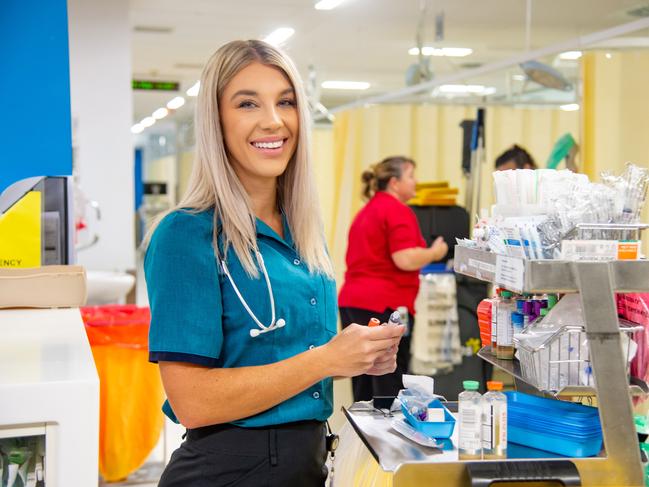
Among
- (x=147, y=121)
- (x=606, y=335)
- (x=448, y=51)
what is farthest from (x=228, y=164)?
(x=147, y=121)

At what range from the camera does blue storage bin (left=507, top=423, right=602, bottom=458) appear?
4.97 ft

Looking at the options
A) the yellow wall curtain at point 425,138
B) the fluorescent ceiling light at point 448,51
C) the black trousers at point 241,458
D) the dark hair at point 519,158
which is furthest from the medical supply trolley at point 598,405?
the fluorescent ceiling light at point 448,51

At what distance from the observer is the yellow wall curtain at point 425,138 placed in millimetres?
6586

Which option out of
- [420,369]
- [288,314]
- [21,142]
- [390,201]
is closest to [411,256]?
[390,201]

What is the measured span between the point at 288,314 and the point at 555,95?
6.37m

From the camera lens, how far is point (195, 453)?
5.27 ft

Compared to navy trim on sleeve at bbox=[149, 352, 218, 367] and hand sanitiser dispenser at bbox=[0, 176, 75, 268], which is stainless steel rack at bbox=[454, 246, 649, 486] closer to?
navy trim on sleeve at bbox=[149, 352, 218, 367]

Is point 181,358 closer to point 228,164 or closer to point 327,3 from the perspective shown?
point 228,164

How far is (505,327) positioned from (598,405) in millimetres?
337

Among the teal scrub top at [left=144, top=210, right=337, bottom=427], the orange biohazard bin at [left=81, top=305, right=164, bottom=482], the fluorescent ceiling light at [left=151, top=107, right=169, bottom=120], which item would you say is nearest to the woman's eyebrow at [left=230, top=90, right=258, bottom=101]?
the teal scrub top at [left=144, top=210, right=337, bottom=427]

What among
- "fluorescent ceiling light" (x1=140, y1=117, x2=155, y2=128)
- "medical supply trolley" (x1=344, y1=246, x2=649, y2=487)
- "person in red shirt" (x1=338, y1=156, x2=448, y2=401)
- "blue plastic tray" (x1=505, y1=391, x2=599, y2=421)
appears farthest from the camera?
"fluorescent ceiling light" (x1=140, y1=117, x2=155, y2=128)

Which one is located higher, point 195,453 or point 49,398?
point 49,398

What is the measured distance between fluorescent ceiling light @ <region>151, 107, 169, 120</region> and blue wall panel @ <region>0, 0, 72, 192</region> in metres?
14.2

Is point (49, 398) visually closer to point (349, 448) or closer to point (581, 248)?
point (349, 448)
